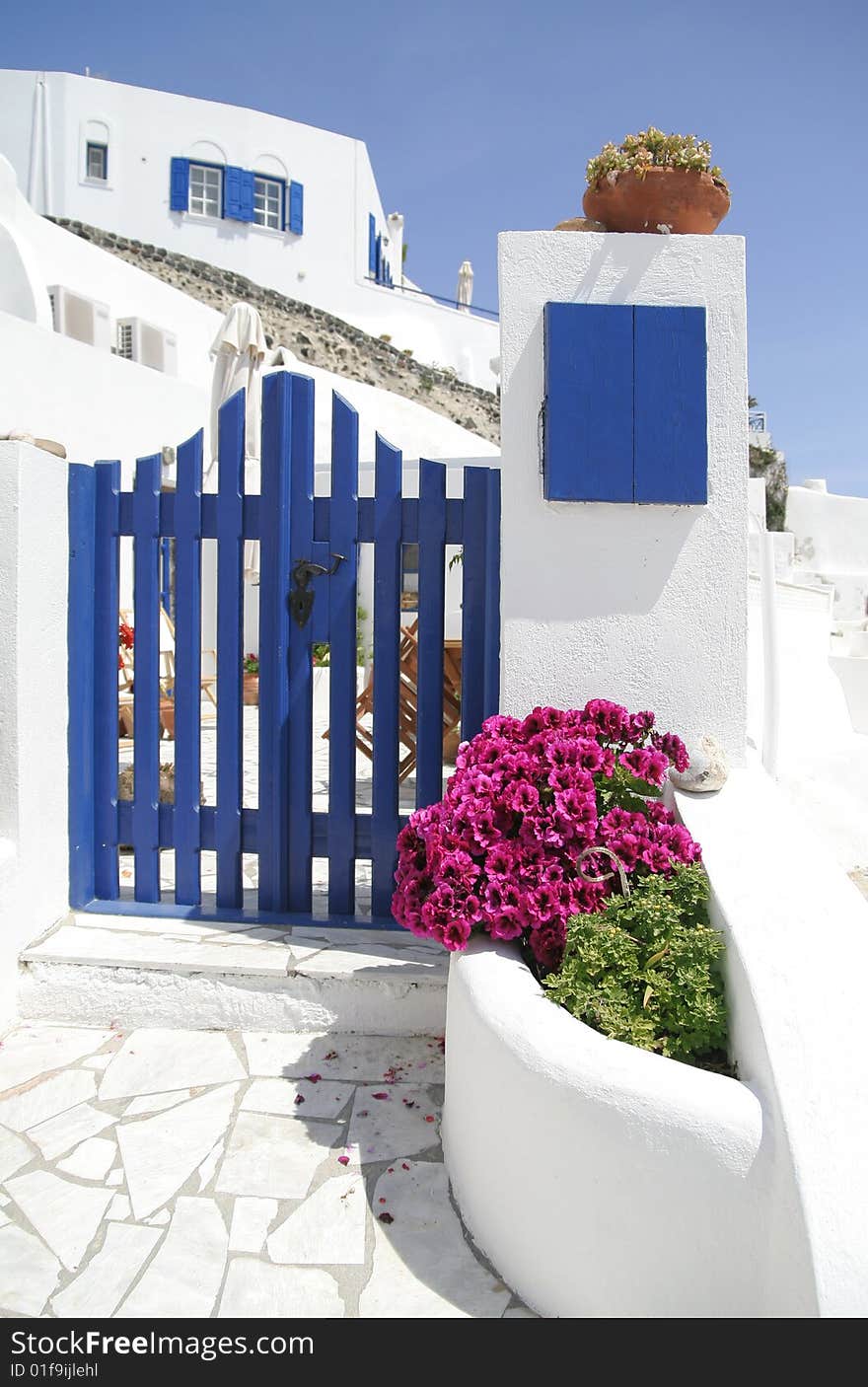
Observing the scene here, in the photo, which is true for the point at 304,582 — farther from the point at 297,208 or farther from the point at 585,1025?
the point at 297,208

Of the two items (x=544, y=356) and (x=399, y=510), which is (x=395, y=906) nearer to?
(x=399, y=510)

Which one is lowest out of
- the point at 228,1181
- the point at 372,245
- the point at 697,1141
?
the point at 228,1181

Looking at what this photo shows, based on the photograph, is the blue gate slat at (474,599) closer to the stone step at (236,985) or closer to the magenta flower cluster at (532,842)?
the magenta flower cluster at (532,842)

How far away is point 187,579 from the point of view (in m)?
3.36

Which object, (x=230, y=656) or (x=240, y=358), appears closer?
(x=230, y=656)

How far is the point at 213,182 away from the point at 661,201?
32.5 metres

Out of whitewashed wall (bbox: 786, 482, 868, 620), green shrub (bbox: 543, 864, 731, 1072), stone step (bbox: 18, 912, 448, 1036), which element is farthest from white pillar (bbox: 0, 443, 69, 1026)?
whitewashed wall (bbox: 786, 482, 868, 620)

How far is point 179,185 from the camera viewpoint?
29.6m

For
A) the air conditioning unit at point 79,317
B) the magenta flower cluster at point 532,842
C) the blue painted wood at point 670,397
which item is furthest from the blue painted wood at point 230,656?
the air conditioning unit at point 79,317

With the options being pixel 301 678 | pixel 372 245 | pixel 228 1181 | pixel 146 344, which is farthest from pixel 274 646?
pixel 372 245

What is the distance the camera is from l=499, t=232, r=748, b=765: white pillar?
9.64ft

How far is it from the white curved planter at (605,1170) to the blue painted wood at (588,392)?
5.46 feet

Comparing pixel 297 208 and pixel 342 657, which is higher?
pixel 297 208

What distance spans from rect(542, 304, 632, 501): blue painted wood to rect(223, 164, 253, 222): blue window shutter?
3162 cm
